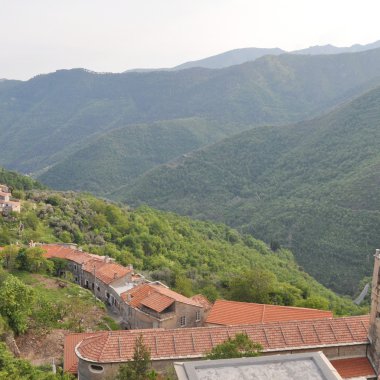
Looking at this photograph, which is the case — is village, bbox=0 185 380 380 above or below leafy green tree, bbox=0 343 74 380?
below

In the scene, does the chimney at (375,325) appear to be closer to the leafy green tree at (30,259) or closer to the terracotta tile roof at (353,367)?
the terracotta tile roof at (353,367)

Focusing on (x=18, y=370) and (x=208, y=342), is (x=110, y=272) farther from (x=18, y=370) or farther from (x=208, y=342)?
(x=18, y=370)

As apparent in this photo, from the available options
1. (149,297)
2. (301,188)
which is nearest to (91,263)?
(149,297)

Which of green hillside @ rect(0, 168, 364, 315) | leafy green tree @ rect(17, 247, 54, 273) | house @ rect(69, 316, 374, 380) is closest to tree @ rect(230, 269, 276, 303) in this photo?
green hillside @ rect(0, 168, 364, 315)

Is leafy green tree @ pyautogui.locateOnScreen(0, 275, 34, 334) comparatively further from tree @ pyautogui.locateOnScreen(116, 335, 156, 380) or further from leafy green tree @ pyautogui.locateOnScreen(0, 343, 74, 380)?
tree @ pyautogui.locateOnScreen(116, 335, 156, 380)

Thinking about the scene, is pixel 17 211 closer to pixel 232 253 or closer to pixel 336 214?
pixel 232 253

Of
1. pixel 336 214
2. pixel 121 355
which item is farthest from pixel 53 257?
pixel 336 214
